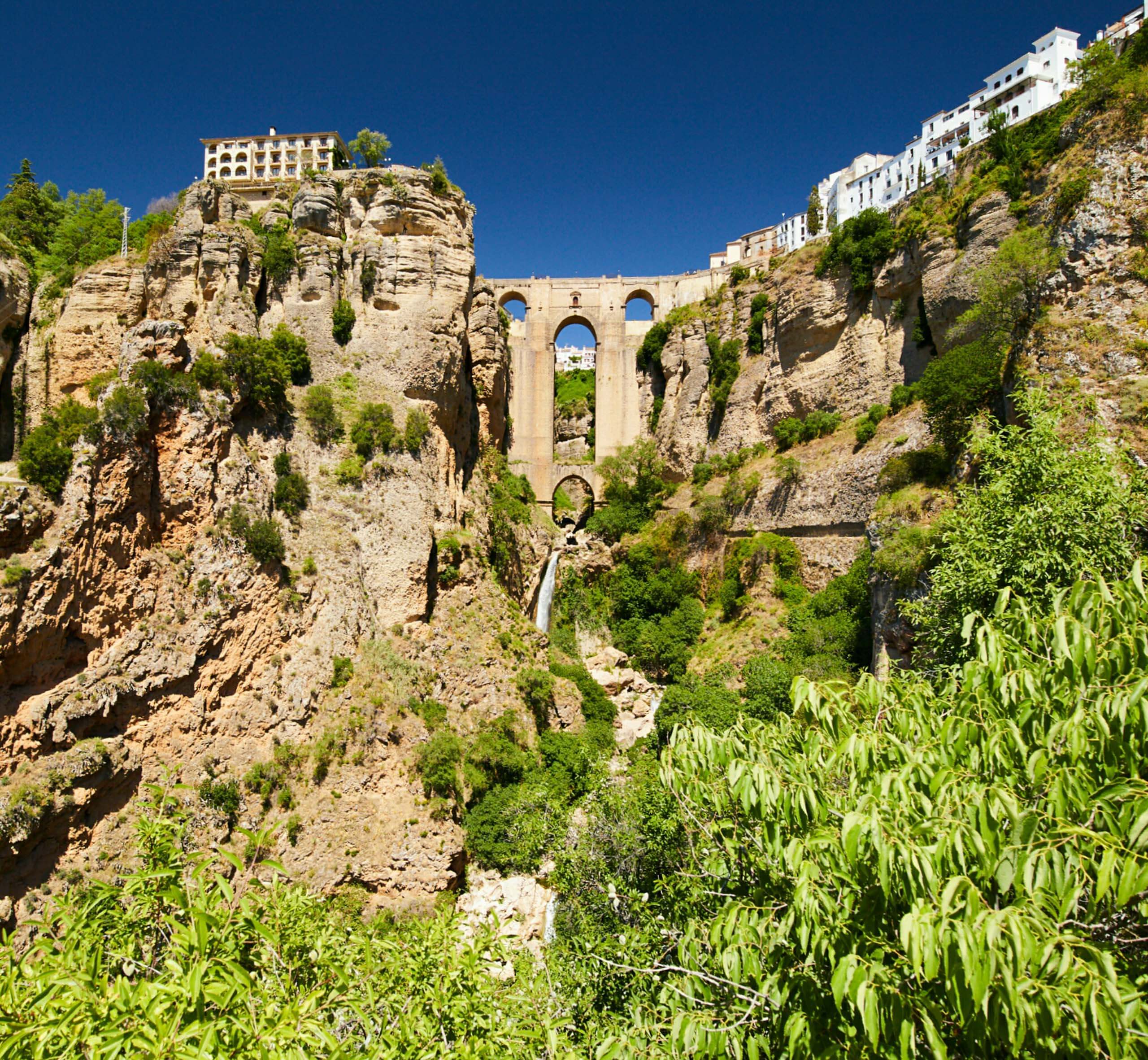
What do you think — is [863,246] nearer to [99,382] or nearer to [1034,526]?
[1034,526]

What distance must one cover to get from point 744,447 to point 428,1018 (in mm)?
31379

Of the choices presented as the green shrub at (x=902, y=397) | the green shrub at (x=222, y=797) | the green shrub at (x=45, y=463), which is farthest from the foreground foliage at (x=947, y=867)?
the green shrub at (x=902, y=397)

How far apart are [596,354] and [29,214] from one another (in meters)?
26.4

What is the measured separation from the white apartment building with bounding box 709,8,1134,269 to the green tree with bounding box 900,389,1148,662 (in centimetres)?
3257

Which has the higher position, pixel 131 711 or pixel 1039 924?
pixel 1039 924

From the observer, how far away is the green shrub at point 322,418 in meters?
21.8

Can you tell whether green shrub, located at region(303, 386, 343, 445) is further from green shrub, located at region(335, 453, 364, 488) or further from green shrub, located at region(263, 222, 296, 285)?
green shrub, located at region(263, 222, 296, 285)

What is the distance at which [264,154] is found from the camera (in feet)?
152

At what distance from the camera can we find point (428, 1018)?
5.46 m

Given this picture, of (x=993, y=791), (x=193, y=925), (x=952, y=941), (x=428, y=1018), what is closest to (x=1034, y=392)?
(x=993, y=791)

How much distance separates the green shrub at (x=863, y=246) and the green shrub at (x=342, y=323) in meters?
21.4

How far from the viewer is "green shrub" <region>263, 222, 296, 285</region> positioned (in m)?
23.4

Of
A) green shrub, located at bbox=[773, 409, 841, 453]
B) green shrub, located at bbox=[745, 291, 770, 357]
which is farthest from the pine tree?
green shrub, located at bbox=[773, 409, 841, 453]

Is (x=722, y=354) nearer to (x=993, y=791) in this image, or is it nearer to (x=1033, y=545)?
(x=1033, y=545)
